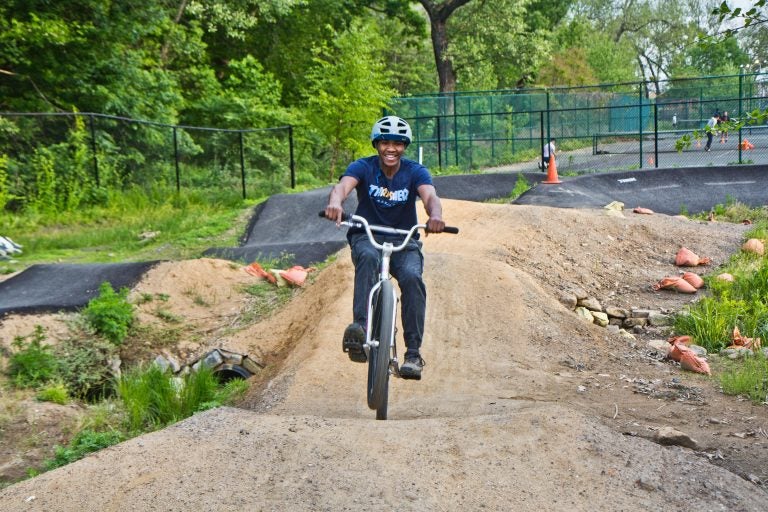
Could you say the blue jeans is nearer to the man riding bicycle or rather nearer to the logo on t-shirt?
the man riding bicycle

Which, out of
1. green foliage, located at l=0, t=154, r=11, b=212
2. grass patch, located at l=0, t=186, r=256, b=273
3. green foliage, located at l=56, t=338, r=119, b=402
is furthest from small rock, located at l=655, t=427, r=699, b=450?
green foliage, located at l=0, t=154, r=11, b=212

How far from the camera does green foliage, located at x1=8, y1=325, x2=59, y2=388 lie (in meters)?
9.38

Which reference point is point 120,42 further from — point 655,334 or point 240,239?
point 655,334

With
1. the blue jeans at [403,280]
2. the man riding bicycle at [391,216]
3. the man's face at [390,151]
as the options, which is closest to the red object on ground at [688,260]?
the man riding bicycle at [391,216]

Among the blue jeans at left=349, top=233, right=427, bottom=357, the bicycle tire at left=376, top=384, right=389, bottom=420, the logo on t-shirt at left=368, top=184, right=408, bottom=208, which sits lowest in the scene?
the bicycle tire at left=376, top=384, right=389, bottom=420

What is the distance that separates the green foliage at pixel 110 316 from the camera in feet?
35.0

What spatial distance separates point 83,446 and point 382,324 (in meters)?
2.56

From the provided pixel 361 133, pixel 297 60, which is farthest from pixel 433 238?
pixel 297 60

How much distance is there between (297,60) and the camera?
37719 mm

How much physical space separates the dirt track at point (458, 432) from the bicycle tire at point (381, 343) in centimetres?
32

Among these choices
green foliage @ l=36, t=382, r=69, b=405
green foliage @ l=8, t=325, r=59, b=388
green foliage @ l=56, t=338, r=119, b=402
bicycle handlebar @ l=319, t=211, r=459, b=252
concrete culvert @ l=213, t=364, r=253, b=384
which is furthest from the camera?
concrete culvert @ l=213, t=364, r=253, b=384

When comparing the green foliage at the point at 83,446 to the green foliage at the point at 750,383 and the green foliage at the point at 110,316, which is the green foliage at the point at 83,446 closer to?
the green foliage at the point at 110,316

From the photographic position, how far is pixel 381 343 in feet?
19.2

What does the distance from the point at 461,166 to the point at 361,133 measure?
5594mm
